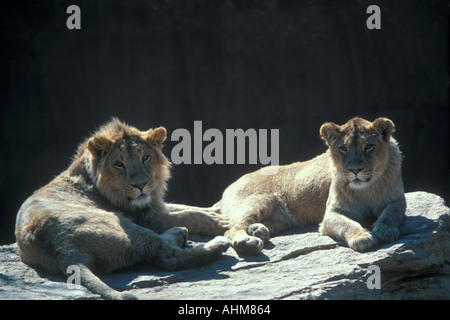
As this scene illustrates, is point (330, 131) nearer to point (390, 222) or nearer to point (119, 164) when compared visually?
point (390, 222)

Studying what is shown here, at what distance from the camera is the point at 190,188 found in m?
11.9

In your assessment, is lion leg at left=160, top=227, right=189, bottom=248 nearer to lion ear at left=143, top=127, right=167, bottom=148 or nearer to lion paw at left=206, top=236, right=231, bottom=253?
lion paw at left=206, top=236, right=231, bottom=253

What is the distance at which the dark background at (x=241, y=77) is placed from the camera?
1129cm

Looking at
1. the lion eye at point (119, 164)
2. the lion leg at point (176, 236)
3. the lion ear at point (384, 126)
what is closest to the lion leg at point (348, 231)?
the lion ear at point (384, 126)

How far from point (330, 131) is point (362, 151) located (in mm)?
486

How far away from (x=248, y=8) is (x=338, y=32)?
168cm

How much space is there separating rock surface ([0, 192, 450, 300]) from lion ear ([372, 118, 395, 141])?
941mm

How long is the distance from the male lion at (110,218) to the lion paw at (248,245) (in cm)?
21

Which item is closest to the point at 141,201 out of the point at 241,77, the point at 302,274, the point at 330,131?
the point at 302,274

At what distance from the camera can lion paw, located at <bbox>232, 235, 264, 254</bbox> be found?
6.51 meters

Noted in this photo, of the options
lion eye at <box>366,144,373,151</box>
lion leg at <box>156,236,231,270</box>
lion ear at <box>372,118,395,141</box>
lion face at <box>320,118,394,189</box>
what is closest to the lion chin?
lion leg at <box>156,236,231,270</box>

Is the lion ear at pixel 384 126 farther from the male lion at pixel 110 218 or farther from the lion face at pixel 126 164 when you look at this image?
the lion face at pixel 126 164

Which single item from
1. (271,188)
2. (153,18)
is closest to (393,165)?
(271,188)

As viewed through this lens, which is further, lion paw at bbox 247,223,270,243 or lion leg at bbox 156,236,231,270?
lion paw at bbox 247,223,270,243
